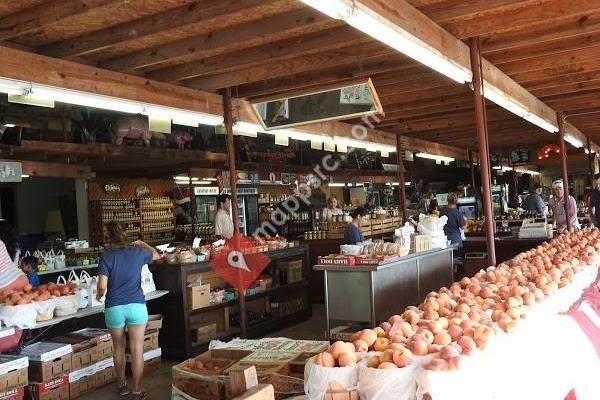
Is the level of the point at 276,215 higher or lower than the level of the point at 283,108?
lower

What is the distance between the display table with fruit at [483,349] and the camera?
234cm

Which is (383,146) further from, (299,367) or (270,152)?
(299,367)

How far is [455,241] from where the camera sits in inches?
403

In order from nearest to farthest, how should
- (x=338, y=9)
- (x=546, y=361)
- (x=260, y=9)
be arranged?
(x=546, y=361)
(x=338, y=9)
(x=260, y=9)

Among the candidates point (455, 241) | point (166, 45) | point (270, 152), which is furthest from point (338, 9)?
point (270, 152)

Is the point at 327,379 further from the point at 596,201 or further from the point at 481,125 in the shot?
the point at 596,201

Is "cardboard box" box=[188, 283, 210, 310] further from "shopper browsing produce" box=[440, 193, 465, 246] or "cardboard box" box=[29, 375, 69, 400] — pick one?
"shopper browsing produce" box=[440, 193, 465, 246]

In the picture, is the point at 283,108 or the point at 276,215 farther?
the point at 276,215

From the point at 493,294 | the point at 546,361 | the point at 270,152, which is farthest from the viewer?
the point at 270,152

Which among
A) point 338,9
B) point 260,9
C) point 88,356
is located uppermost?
point 260,9

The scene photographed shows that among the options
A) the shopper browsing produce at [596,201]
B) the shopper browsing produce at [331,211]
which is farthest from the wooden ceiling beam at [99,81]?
the shopper browsing produce at [596,201]

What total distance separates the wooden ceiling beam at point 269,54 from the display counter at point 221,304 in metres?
2.35

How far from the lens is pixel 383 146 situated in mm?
11328

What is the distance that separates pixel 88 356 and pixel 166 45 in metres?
3.38
